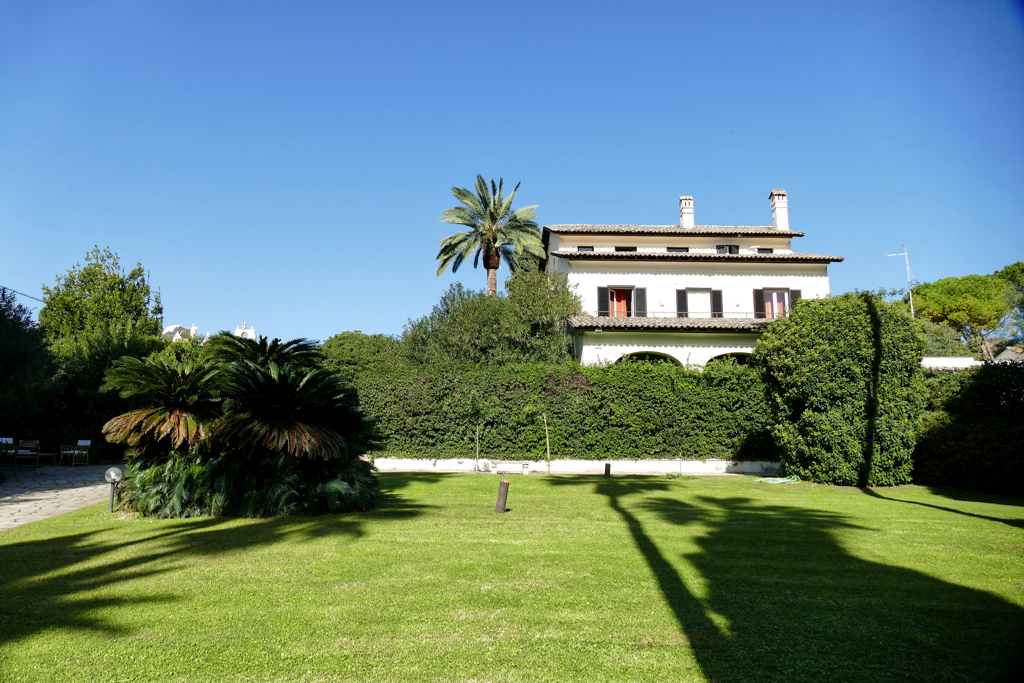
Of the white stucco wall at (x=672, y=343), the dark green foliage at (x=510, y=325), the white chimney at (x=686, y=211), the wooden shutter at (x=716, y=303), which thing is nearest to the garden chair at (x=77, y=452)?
the dark green foliage at (x=510, y=325)

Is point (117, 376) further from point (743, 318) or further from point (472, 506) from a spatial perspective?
point (743, 318)

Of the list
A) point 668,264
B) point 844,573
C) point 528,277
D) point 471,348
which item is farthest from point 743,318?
point 844,573

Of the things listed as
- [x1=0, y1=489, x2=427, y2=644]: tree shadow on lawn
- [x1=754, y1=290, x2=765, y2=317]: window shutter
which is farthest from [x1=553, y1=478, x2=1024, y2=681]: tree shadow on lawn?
[x1=754, y1=290, x2=765, y2=317]: window shutter

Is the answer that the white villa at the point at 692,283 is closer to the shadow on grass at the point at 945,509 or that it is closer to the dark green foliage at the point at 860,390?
the dark green foliage at the point at 860,390

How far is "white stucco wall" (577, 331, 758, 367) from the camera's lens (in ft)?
95.4

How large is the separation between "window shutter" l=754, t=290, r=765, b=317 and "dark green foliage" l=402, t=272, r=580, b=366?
1036cm

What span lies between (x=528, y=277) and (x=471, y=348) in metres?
4.95

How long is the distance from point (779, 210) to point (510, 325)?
70.0 feet

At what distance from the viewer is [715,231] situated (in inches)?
1396

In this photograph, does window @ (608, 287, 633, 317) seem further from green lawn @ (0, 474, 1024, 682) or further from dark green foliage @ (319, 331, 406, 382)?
green lawn @ (0, 474, 1024, 682)

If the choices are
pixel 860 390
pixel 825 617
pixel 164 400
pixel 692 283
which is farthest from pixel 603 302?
pixel 825 617

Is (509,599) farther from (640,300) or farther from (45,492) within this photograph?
(640,300)

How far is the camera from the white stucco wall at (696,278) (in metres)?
32.2

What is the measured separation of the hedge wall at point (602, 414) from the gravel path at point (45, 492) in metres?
9.91
